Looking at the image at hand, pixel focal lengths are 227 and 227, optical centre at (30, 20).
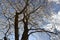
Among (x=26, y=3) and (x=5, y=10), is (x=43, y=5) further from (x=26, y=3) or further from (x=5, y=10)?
(x=5, y=10)

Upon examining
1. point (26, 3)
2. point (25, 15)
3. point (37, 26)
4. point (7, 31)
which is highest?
point (26, 3)

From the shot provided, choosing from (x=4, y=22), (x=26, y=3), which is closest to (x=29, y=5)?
(x=26, y=3)

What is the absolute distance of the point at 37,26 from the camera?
80.5 ft

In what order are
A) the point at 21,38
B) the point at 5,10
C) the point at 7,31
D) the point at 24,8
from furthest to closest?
the point at 7,31, the point at 5,10, the point at 21,38, the point at 24,8

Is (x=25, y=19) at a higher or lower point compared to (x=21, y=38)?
higher

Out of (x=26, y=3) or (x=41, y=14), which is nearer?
(x=26, y=3)

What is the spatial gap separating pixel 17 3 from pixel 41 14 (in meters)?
2.86

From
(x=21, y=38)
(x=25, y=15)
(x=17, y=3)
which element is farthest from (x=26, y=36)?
(x=17, y=3)

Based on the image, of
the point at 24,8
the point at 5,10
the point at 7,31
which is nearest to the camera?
the point at 24,8

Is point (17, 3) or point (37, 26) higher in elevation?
point (17, 3)

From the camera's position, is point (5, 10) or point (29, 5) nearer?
point (29, 5)

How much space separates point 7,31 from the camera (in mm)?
26969

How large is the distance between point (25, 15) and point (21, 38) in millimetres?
2391

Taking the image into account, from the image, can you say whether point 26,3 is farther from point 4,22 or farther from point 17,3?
point 4,22
